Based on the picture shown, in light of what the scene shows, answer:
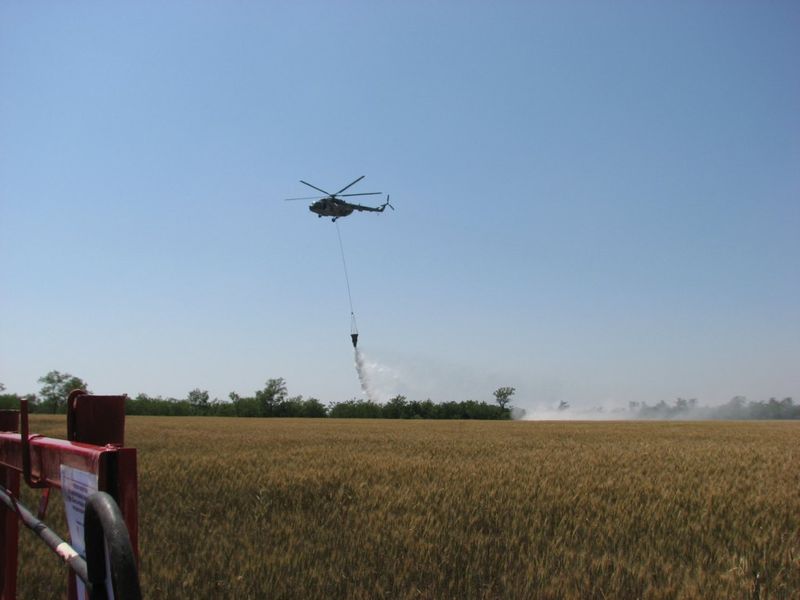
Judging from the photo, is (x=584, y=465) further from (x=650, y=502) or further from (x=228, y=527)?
(x=228, y=527)

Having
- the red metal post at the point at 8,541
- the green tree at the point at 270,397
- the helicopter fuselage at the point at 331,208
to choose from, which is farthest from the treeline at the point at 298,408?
the red metal post at the point at 8,541

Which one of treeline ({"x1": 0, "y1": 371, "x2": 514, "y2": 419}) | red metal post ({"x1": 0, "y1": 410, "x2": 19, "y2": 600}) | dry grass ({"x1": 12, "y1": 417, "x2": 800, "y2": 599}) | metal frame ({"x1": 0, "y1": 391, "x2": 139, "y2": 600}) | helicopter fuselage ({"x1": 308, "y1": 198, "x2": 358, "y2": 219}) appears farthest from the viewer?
treeline ({"x1": 0, "y1": 371, "x2": 514, "y2": 419})

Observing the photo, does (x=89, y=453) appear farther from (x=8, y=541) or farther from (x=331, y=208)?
(x=331, y=208)

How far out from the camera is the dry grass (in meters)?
4.91

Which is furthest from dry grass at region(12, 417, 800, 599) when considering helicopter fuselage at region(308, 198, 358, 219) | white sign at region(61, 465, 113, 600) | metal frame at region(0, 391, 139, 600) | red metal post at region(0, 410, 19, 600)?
helicopter fuselage at region(308, 198, 358, 219)

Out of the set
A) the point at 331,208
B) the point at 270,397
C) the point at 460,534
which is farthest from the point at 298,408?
the point at 460,534

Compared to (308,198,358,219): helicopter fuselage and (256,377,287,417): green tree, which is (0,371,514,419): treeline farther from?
(308,198,358,219): helicopter fuselage

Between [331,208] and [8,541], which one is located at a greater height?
[331,208]

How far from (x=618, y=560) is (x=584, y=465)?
6.20 m

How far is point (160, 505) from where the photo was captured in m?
8.01

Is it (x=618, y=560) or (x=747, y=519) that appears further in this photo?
(x=747, y=519)

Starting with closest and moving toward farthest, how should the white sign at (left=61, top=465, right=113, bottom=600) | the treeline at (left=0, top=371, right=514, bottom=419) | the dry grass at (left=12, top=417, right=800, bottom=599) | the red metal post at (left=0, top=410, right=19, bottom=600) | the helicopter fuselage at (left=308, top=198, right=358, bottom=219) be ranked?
1. the white sign at (left=61, top=465, right=113, bottom=600)
2. the red metal post at (left=0, top=410, right=19, bottom=600)
3. the dry grass at (left=12, top=417, right=800, bottom=599)
4. the helicopter fuselage at (left=308, top=198, right=358, bottom=219)
5. the treeline at (left=0, top=371, right=514, bottom=419)

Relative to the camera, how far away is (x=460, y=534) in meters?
5.99

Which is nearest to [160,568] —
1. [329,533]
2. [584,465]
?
[329,533]
